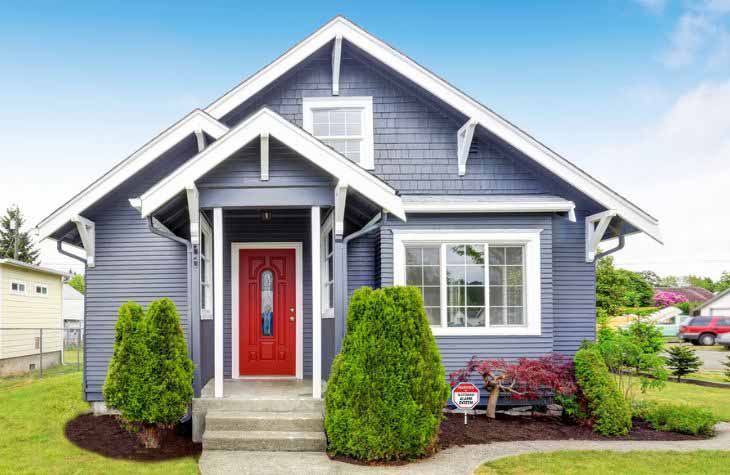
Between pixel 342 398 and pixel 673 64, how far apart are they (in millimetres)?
18677

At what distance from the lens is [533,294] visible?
8.93 meters

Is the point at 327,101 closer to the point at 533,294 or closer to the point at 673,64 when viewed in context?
the point at 533,294

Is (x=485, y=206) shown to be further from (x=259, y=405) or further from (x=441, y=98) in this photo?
(x=259, y=405)

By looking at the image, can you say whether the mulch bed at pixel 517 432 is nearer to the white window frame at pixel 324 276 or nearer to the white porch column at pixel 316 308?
the white porch column at pixel 316 308

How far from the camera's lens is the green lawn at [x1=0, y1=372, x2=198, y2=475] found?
616cm

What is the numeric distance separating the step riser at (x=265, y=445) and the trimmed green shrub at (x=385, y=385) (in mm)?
349

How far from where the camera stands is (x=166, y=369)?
6.68 meters

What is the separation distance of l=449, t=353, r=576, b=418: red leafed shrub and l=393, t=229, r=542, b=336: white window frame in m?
0.51

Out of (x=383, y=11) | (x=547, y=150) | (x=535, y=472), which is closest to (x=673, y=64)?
(x=383, y=11)

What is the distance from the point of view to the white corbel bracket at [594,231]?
9000 mm

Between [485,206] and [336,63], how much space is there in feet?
11.5

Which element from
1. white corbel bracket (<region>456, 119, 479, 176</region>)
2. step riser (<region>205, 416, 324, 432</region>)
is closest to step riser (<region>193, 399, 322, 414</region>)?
step riser (<region>205, 416, 324, 432</region>)

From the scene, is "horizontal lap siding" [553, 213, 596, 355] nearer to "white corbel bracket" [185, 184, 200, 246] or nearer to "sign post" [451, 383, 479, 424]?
"sign post" [451, 383, 479, 424]

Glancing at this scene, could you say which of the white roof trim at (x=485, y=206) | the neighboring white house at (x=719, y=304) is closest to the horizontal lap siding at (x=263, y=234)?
the white roof trim at (x=485, y=206)
